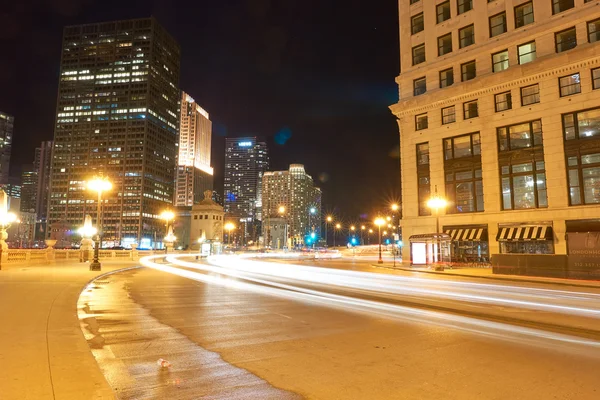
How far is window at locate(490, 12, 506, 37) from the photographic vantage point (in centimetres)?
4019

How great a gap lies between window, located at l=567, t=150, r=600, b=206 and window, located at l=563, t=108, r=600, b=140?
69.0 inches

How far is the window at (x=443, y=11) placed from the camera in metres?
44.9

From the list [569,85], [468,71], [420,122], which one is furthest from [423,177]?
[569,85]

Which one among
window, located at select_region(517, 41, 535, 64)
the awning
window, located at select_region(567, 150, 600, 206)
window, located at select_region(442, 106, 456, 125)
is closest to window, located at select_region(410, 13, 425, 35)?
window, located at select_region(442, 106, 456, 125)

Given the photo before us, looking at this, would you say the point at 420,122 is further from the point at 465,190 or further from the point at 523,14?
the point at 523,14

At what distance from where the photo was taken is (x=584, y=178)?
3388 centimetres

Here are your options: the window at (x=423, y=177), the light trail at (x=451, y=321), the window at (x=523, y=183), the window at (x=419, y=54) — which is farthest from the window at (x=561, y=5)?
the light trail at (x=451, y=321)

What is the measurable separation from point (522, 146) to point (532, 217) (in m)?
6.81

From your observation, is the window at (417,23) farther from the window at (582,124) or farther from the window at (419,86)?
the window at (582,124)

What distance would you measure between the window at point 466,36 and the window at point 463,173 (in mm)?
9887

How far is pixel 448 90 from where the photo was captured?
4269cm

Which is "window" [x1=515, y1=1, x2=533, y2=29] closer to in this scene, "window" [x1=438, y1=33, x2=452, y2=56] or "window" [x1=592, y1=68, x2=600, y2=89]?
"window" [x1=438, y1=33, x2=452, y2=56]

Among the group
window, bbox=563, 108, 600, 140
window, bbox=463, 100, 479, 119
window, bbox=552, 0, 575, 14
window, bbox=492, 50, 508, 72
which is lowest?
window, bbox=563, 108, 600, 140

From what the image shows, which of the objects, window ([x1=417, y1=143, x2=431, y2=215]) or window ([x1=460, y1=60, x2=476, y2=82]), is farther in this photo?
window ([x1=417, y1=143, x2=431, y2=215])
